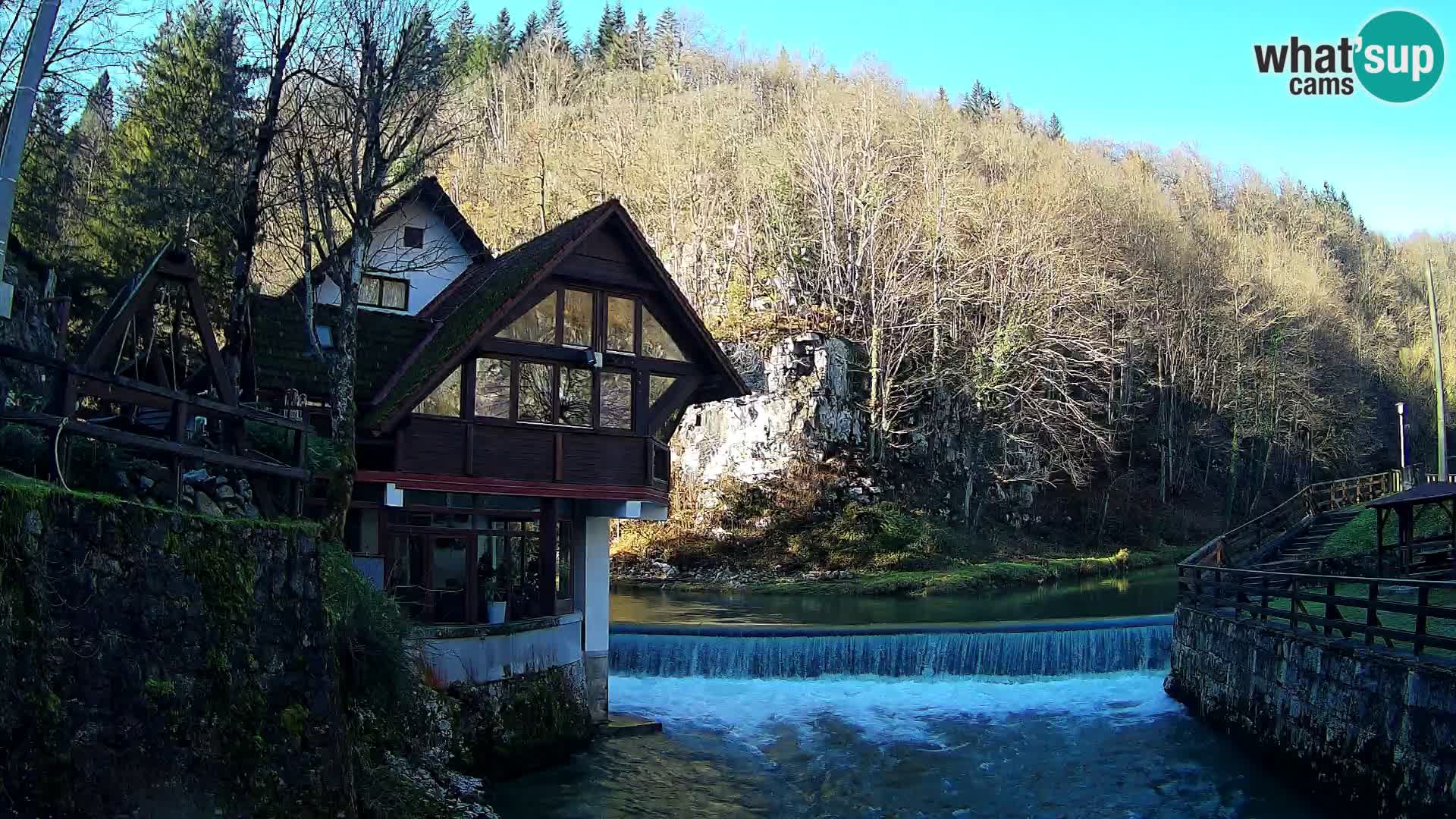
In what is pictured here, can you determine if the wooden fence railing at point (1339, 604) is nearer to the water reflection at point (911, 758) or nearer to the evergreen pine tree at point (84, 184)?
the water reflection at point (911, 758)

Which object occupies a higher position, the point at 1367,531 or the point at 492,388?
the point at 492,388

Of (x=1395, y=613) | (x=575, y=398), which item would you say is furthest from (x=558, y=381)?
(x=1395, y=613)

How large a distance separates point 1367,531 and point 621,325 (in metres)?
28.4

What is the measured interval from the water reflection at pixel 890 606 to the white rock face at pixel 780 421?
9084 millimetres

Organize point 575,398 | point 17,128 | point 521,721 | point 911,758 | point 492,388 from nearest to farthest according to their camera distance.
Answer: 1. point 17,128
2. point 521,721
3. point 492,388
4. point 911,758
5. point 575,398

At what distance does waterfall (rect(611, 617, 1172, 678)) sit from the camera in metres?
26.4

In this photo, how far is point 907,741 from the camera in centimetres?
2109

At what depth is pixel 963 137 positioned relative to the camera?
64438 millimetres

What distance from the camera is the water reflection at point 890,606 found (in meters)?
35.0

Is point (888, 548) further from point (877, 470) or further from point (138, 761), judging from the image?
point (138, 761)

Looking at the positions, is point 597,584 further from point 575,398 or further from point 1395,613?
point 1395,613

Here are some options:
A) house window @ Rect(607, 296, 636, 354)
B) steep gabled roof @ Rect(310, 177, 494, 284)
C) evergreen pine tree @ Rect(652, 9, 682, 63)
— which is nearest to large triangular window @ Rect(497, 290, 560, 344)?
house window @ Rect(607, 296, 636, 354)

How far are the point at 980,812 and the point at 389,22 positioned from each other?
1423cm

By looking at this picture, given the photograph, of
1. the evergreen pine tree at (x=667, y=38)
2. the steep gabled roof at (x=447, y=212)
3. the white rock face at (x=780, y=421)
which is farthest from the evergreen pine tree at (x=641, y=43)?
the steep gabled roof at (x=447, y=212)
